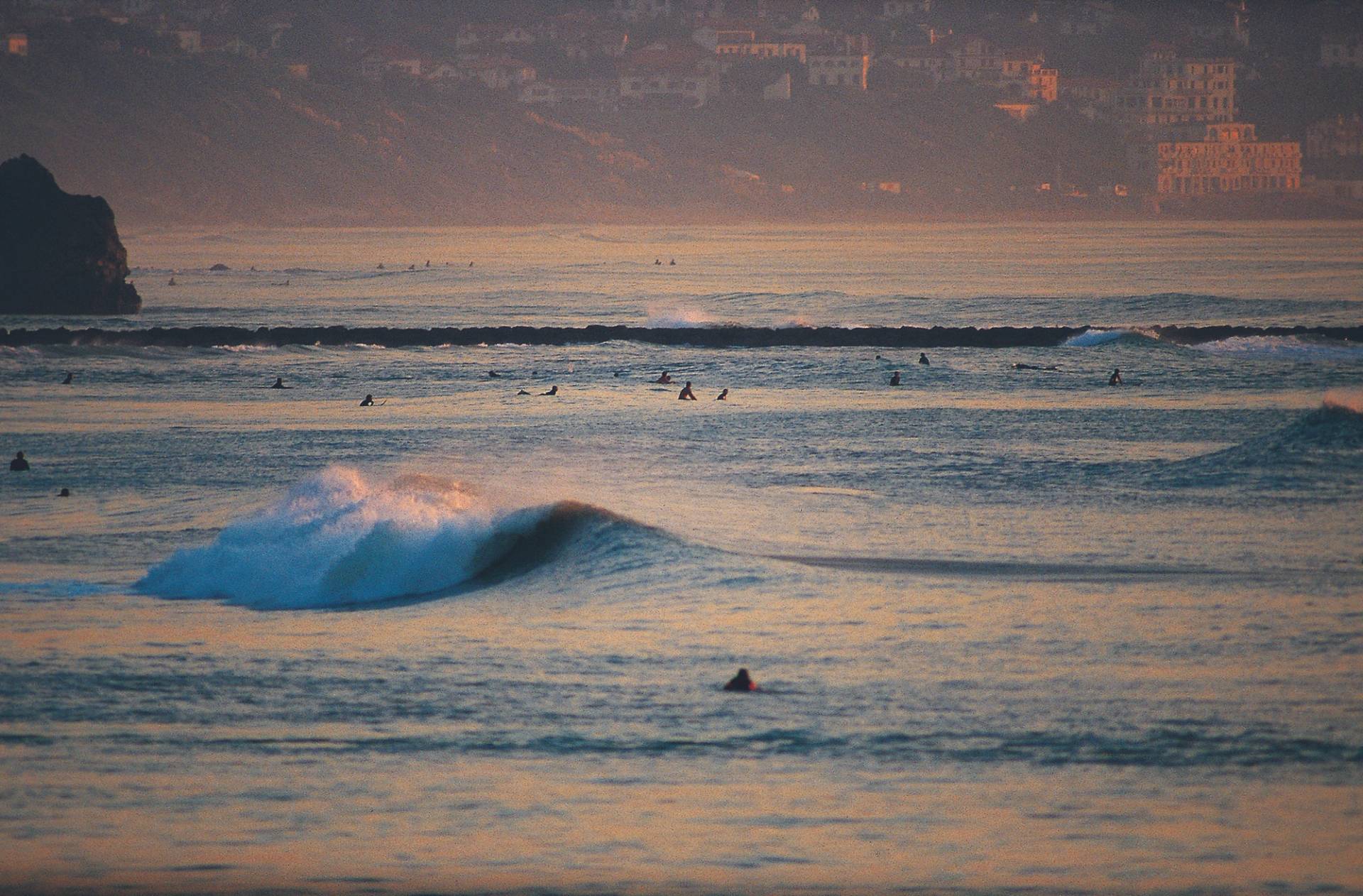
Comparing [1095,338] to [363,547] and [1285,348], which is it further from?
[363,547]

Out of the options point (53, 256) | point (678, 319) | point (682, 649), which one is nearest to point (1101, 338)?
point (678, 319)

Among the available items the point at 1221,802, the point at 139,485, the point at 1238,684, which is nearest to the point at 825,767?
the point at 1221,802

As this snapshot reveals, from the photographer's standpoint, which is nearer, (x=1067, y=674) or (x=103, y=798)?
(x=103, y=798)

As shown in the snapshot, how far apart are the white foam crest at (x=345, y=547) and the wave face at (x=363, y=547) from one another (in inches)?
0.7

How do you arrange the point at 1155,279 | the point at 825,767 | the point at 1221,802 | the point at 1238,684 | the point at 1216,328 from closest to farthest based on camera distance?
the point at 1221,802 → the point at 825,767 → the point at 1238,684 → the point at 1216,328 → the point at 1155,279

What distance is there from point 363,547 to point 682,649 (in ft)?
23.2

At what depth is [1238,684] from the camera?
58.7 feet

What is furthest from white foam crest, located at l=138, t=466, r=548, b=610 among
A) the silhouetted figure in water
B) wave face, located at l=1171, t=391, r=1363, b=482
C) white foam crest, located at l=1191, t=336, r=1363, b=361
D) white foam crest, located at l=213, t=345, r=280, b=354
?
white foam crest, located at l=1191, t=336, r=1363, b=361

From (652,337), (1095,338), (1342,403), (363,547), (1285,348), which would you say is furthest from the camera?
(652,337)

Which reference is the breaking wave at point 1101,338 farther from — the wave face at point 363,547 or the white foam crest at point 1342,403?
the wave face at point 363,547

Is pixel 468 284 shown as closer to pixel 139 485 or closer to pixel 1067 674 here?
pixel 139 485

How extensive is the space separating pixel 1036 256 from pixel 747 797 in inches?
6585

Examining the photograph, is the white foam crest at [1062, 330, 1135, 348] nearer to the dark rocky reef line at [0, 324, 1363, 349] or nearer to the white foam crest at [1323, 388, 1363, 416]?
the dark rocky reef line at [0, 324, 1363, 349]

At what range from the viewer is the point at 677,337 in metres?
74.2
